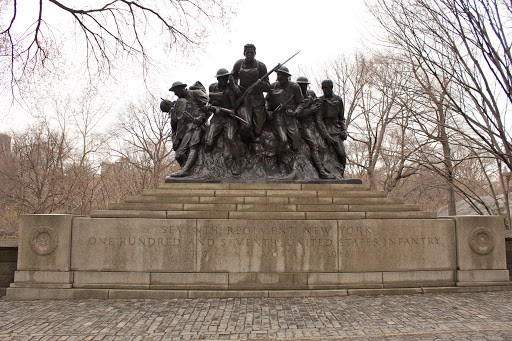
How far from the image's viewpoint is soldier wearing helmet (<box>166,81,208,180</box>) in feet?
37.7

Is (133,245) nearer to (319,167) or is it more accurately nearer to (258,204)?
(258,204)

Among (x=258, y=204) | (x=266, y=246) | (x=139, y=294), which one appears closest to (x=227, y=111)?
(x=258, y=204)

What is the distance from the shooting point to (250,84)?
1103 centimetres

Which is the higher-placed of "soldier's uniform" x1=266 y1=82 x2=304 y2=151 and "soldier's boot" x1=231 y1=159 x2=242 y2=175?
"soldier's uniform" x1=266 y1=82 x2=304 y2=151

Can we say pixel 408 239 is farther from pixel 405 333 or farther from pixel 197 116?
pixel 197 116

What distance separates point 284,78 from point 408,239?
191 inches

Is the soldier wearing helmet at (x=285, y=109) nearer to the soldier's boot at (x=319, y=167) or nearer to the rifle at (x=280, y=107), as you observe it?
the rifle at (x=280, y=107)

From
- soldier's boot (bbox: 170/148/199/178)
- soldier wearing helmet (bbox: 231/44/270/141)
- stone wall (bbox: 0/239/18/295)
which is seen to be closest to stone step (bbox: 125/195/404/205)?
soldier's boot (bbox: 170/148/199/178)

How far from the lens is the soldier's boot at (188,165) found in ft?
36.1

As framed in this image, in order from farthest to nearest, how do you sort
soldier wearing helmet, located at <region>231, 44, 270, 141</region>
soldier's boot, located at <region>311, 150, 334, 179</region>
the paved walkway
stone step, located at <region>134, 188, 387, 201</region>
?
soldier's boot, located at <region>311, 150, 334, 179</region> < soldier wearing helmet, located at <region>231, 44, 270, 141</region> < stone step, located at <region>134, 188, 387, 201</region> < the paved walkway

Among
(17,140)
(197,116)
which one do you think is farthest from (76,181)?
(197,116)

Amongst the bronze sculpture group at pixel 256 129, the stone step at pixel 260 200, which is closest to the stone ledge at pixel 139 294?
the stone step at pixel 260 200

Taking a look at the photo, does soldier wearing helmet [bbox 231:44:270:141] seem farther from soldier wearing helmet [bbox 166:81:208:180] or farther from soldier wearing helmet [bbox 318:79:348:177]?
soldier wearing helmet [bbox 318:79:348:177]

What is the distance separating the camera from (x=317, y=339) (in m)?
5.95
